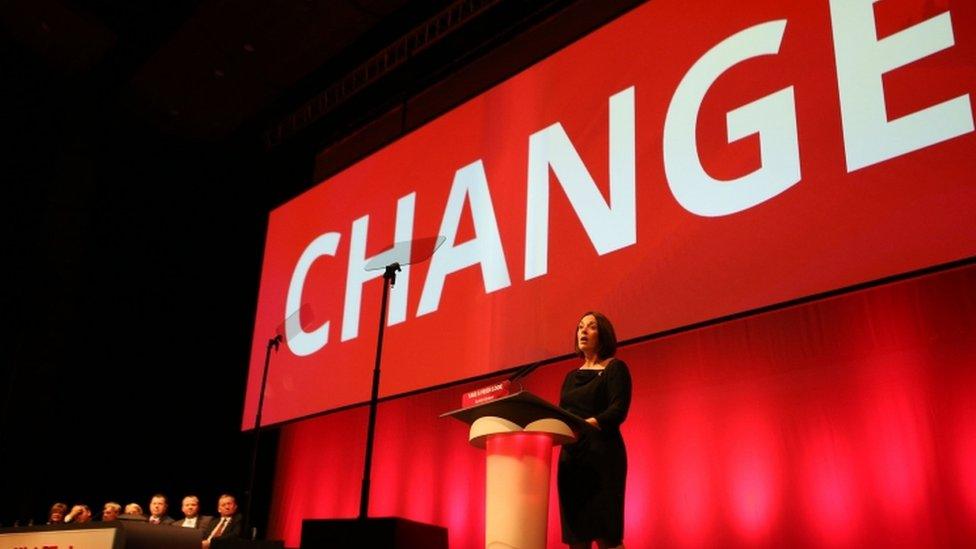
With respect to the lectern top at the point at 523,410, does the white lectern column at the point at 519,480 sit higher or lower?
lower

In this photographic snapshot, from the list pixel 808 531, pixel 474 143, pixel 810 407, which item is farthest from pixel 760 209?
pixel 474 143

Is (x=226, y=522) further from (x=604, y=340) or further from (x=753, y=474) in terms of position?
(x=604, y=340)

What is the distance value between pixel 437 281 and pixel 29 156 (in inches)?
185

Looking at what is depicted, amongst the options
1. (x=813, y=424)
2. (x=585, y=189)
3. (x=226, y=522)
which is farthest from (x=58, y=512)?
(x=813, y=424)

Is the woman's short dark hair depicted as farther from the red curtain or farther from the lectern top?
the red curtain

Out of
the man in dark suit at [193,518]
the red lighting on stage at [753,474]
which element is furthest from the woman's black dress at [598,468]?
the man in dark suit at [193,518]

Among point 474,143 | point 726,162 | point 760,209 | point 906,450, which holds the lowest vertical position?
point 906,450

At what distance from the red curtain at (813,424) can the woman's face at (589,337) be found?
1.08m

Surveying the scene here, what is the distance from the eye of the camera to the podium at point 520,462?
8.68ft

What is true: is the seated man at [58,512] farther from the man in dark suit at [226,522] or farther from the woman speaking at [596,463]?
the woman speaking at [596,463]

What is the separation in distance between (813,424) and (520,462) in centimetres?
202

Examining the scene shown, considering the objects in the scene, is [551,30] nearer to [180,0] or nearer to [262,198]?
[180,0]

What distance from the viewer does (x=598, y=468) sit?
2873 millimetres

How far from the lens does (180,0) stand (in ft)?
21.6
